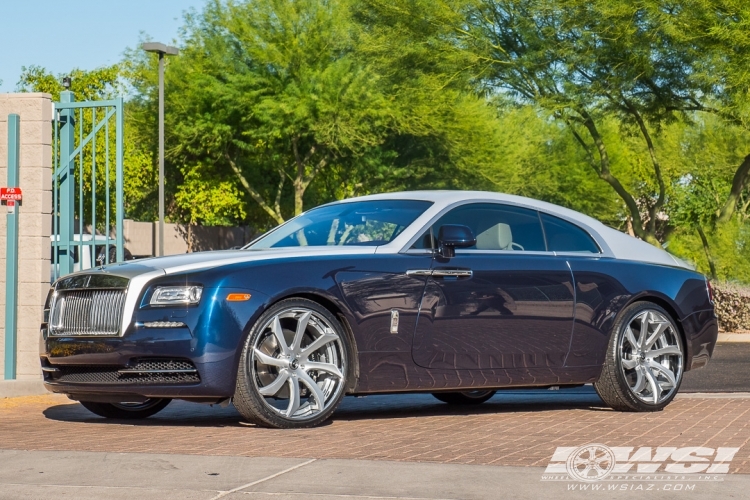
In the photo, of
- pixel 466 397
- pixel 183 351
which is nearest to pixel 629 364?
pixel 466 397

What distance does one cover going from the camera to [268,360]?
8.04 metres

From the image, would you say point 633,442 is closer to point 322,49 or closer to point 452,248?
point 452,248

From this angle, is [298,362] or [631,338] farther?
[631,338]

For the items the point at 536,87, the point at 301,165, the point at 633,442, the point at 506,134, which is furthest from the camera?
the point at 506,134

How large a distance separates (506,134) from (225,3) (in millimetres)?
12302

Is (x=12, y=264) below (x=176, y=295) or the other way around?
the other way around

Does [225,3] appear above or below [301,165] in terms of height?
above

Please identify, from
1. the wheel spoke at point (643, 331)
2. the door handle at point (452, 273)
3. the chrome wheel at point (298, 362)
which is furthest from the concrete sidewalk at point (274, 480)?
the wheel spoke at point (643, 331)

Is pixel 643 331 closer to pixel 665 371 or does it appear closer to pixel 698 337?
pixel 665 371

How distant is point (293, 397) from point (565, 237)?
8.57 ft

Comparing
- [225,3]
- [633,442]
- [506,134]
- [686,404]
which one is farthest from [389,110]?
[633,442]

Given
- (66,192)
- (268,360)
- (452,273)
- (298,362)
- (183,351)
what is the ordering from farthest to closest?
(66,192) → (452,273) → (298,362) → (268,360) → (183,351)

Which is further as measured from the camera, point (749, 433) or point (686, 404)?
point (686, 404)

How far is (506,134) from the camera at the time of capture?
47.7m
